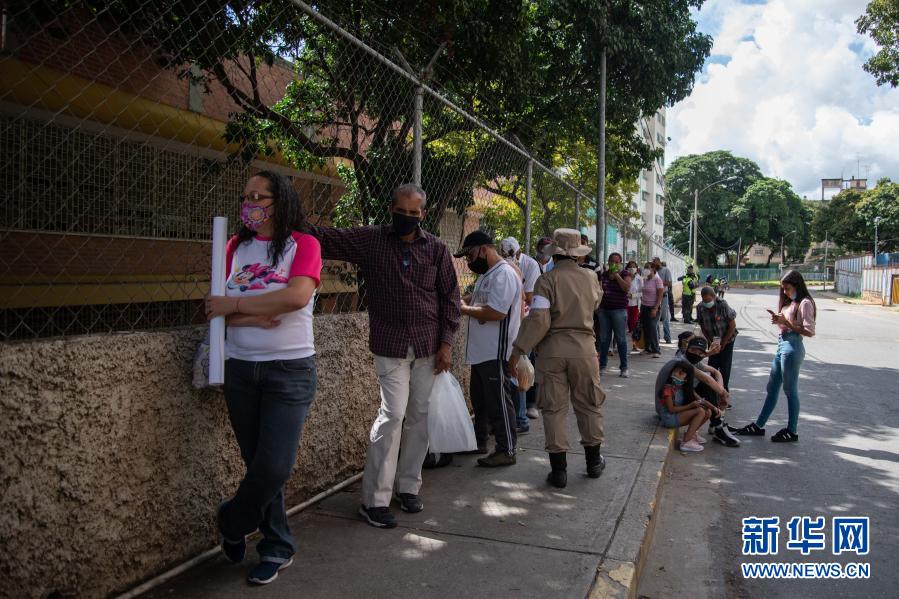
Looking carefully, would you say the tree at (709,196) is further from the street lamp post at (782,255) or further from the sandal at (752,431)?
the sandal at (752,431)

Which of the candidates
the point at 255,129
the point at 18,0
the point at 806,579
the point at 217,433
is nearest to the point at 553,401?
the point at 806,579

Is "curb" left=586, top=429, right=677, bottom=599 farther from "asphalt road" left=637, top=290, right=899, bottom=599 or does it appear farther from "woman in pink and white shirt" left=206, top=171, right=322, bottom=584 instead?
"woman in pink and white shirt" left=206, top=171, right=322, bottom=584

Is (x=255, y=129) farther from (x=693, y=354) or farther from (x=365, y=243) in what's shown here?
(x=693, y=354)

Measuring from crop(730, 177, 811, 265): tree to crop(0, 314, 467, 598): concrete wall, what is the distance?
72.7 metres

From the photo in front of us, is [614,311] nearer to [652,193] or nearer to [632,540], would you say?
[632,540]

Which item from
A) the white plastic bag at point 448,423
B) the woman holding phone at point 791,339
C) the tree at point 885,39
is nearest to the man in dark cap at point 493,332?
the white plastic bag at point 448,423

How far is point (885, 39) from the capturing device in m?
18.2

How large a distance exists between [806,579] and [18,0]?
15.5 feet

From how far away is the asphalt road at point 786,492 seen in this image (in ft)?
12.7

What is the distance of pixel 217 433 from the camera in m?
3.48

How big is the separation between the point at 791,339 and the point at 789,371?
30cm

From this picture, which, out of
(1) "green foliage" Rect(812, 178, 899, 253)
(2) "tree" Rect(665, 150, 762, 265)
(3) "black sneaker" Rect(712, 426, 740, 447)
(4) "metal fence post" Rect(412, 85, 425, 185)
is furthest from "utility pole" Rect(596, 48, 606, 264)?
(2) "tree" Rect(665, 150, 762, 265)

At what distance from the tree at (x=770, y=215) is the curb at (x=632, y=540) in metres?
70.2

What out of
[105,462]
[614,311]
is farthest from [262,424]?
[614,311]
